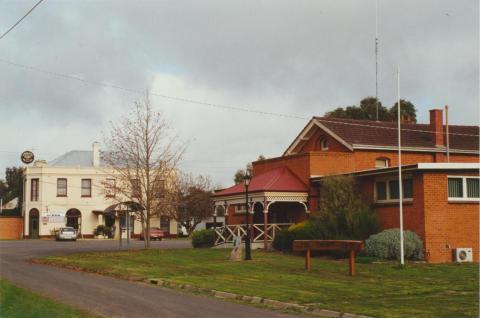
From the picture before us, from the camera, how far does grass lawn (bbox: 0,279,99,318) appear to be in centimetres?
1204

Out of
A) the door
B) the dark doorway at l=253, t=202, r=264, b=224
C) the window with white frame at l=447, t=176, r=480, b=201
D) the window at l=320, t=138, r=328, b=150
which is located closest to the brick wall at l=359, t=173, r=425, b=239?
the window with white frame at l=447, t=176, r=480, b=201

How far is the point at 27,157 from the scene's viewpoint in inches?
2667

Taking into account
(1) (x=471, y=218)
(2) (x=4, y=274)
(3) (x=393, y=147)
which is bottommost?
(2) (x=4, y=274)

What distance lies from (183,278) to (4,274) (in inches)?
235

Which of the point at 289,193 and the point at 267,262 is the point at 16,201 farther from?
the point at 267,262

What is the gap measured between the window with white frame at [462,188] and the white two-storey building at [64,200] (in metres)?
44.5

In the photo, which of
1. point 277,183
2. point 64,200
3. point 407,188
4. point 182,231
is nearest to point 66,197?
point 64,200

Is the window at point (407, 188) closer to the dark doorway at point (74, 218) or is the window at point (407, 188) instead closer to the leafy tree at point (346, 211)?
the leafy tree at point (346, 211)

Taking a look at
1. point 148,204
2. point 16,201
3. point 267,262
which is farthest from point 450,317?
point 16,201

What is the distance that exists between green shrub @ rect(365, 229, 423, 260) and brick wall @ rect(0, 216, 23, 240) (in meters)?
49.3

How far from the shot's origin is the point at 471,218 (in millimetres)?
26422

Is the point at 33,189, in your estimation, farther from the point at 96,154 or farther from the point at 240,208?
the point at 240,208

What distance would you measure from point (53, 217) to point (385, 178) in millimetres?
44528

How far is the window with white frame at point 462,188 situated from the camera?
86.8 feet
